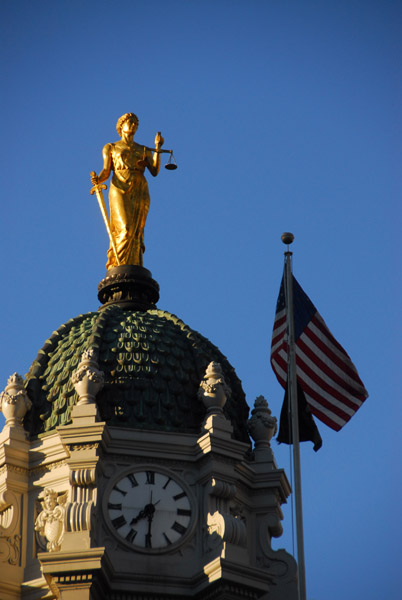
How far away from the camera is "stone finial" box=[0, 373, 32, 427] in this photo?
51.6 metres

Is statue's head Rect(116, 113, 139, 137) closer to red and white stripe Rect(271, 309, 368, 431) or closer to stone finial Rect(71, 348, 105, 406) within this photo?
stone finial Rect(71, 348, 105, 406)

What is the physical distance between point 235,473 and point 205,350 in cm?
499

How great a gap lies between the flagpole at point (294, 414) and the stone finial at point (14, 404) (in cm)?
1041

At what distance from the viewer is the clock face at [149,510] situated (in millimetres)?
48844

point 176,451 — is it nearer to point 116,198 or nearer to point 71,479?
point 71,479

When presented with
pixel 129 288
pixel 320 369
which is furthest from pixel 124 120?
pixel 320 369

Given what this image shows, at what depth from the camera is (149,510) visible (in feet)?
161

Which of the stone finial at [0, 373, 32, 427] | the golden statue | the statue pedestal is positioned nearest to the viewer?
the stone finial at [0, 373, 32, 427]

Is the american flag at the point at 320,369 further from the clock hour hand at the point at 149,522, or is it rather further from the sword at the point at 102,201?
the sword at the point at 102,201

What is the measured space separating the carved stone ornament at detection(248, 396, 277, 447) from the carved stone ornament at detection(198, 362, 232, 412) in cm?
202

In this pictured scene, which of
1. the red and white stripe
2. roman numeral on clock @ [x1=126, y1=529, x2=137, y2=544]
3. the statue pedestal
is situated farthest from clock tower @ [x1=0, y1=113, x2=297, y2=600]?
the red and white stripe

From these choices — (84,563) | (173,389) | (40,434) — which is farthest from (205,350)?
(84,563)

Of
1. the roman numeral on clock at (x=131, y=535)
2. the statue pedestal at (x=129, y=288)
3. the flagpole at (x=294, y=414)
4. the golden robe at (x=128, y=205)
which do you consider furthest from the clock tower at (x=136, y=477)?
the flagpole at (x=294, y=414)

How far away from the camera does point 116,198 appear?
188ft
